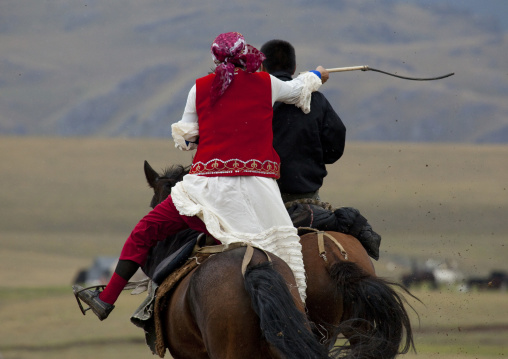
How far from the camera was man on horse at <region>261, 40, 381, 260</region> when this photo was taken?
18.6ft

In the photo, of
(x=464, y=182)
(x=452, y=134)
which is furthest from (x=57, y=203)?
(x=452, y=134)

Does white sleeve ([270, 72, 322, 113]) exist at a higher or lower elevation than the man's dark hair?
lower

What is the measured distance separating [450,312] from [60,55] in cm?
8907

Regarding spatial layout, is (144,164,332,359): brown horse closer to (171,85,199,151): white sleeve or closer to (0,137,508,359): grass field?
(171,85,199,151): white sleeve

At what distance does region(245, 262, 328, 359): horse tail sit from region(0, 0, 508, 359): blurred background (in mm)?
1705

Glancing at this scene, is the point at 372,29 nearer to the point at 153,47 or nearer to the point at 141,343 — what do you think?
the point at 153,47

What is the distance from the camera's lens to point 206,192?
5.10 meters

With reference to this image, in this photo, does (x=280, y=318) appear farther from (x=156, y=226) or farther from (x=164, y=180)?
(x=164, y=180)

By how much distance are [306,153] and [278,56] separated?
62cm

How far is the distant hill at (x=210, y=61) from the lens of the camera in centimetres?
7731

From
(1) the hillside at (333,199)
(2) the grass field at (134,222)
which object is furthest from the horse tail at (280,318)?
(1) the hillside at (333,199)

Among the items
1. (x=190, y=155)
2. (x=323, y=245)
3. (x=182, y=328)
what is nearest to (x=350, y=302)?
(x=323, y=245)

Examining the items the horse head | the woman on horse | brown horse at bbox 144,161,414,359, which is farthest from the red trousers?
the horse head

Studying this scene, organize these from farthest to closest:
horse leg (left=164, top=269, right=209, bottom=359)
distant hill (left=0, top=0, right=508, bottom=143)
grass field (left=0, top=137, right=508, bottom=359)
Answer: distant hill (left=0, top=0, right=508, bottom=143), grass field (left=0, top=137, right=508, bottom=359), horse leg (left=164, top=269, right=209, bottom=359)
